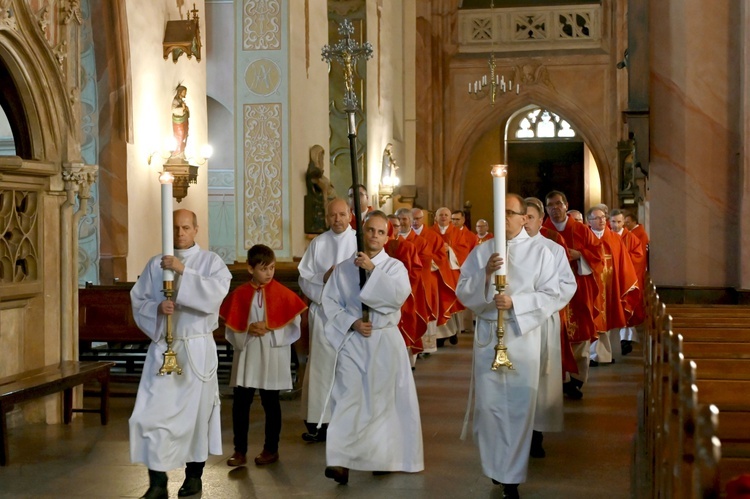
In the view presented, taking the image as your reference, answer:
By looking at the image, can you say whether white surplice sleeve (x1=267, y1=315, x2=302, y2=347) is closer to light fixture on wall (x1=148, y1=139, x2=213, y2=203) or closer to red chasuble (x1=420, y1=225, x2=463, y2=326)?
light fixture on wall (x1=148, y1=139, x2=213, y2=203)

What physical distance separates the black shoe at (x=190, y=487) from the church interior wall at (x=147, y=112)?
19.5 feet

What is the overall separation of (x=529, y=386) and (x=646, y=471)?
1389mm

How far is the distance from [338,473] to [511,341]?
1.31m

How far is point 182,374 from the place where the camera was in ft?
19.6

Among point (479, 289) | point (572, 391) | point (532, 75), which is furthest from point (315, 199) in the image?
point (532, 75)

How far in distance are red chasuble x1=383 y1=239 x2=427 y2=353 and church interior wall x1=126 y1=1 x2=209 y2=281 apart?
9.62 feet

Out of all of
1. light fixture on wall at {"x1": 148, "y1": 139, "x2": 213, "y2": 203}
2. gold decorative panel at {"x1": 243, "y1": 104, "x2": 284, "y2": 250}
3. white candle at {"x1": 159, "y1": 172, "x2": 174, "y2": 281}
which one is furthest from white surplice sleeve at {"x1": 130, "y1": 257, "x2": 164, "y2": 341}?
gold decorative panel at {"x1": 243, "y1": 104, "x2": 284, "y2": 250}

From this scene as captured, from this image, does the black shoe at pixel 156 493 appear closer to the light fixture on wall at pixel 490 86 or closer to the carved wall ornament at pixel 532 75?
the light fixture on wall at pixel 490 86

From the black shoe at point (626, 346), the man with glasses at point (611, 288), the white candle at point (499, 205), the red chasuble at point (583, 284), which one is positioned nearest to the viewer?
the white candle at point (499, 205)

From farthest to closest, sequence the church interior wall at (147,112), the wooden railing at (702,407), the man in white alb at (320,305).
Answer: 1. the church interior wall at (147,112)
2. the man in white alb at (320,305)
3. the wooden railing at (702,407)

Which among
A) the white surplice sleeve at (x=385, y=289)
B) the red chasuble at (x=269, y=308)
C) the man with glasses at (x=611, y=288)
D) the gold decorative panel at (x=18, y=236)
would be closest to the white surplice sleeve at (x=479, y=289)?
the white surplice sleeve at (x=385, y=289)

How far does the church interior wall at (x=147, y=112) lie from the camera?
38.3 feet

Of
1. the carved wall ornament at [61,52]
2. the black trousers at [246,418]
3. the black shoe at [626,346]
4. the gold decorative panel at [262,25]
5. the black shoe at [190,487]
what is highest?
the gold decorative panel at [262,25]

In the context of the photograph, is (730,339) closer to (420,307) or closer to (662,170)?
(662,170)
